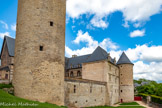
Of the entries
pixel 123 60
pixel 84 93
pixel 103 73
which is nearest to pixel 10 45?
→ pixel 84 93

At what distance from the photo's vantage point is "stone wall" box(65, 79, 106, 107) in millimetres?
21802

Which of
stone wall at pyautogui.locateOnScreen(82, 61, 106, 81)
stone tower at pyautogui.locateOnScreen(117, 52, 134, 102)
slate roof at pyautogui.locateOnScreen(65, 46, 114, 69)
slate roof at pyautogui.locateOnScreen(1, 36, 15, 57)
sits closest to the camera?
slate roof at pyautogui.locateOnScreen(1, 36, 15, 57)

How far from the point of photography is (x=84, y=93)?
25266 mm

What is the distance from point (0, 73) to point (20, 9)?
20862 millimetres

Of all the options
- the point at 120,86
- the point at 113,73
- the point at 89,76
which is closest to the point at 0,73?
the point at 89,76

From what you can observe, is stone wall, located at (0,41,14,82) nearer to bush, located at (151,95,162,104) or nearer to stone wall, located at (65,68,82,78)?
stone wall, located at (65,68,82,78)

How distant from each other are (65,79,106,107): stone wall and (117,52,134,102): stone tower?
11.5 m

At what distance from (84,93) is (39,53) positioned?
11.8m

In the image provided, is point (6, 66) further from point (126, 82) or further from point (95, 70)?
point (126, 82)

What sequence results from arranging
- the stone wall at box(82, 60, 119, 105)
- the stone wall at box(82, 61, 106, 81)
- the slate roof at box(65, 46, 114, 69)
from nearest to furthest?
the stone wall at box(82, 60, 119, 105) → the stone wall at box(82, 61, 106, 81) → the slate roof at box(65, 46, 114, 69)

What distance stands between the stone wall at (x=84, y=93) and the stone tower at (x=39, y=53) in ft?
15.1

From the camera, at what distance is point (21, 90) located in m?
15.9

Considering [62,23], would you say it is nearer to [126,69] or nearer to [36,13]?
[36,13]

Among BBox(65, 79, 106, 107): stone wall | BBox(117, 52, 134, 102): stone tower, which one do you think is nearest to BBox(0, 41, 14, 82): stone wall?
BBox(65, 79, 106, 107): stone wall
